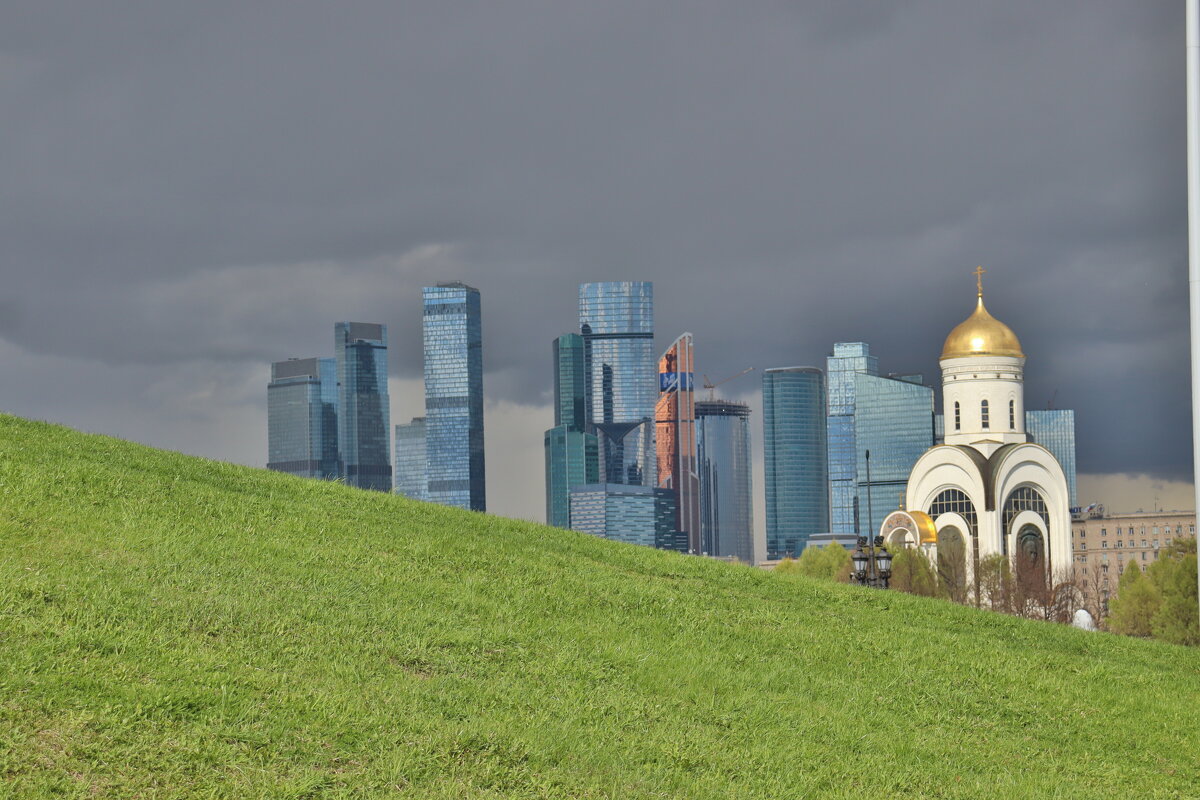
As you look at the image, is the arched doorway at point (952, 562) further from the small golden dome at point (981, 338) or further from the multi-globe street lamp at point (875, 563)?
the multi-globe street lamp at point (875, 563)

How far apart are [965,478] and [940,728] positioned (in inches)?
2026

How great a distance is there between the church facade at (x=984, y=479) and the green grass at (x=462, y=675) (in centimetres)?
4480

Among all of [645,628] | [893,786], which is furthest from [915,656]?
[893,786]

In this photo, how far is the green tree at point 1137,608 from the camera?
43219mm

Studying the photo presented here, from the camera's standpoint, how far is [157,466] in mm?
13680

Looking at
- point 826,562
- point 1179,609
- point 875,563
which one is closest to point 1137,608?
point 1179,609

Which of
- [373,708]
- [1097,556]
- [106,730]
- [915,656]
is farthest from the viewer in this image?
[1097,556]

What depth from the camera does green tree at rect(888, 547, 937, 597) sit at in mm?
48656

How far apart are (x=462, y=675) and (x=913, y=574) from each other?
4392 centimetres

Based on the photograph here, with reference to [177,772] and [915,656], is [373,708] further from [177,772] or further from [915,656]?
[915,656]

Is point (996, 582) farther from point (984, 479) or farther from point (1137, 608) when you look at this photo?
point (984, 479)

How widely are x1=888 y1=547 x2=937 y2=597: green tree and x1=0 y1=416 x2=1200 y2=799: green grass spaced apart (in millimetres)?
35874

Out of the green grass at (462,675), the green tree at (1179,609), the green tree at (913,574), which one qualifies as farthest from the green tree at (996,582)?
the green grass at (462,675)

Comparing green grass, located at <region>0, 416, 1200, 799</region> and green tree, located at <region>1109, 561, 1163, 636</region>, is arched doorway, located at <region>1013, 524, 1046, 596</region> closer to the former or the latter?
green tree, located at <region>1109, 561, 1163, 636</region>
